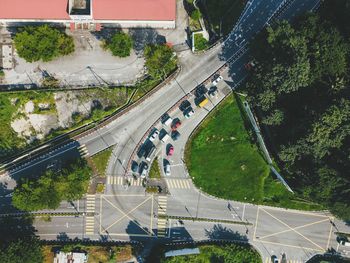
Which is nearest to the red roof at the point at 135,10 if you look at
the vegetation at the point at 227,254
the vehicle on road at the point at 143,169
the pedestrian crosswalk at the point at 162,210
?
the vehicle on road at the point at 143,169

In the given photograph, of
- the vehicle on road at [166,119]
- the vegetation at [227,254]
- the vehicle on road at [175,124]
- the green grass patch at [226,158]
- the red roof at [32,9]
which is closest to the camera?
the red roof at [32,9]

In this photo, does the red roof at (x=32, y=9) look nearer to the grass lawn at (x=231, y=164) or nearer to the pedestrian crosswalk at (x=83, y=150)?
the pedestrian crosswalk at (x=83, y=150)

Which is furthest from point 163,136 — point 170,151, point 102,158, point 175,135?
point 102,158

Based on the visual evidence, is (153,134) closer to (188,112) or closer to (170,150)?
(170,150)

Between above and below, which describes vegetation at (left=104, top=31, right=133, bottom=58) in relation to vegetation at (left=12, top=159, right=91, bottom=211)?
above

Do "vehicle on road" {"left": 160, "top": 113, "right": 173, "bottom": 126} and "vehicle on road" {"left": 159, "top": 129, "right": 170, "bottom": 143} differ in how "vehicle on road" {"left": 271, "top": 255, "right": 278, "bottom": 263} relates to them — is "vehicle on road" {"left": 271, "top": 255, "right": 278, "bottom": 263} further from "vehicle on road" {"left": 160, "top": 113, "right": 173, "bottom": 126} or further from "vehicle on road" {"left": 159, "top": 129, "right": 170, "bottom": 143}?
"vehicle on road" {"left": 160, "top": 113, "right": 173, "bottom": 126}

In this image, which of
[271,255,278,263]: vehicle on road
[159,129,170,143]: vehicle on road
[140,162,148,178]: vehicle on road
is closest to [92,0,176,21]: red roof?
[159,129,170,143]: vehicle on road
